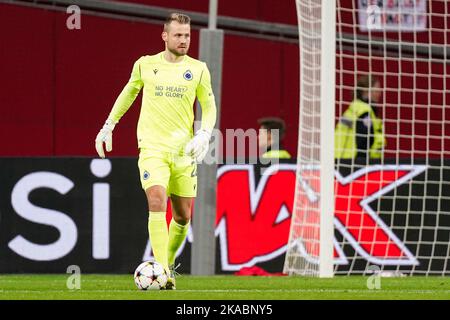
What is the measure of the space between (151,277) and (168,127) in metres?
1.17

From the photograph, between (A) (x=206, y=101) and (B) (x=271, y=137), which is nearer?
(A) (x=206, y=101)

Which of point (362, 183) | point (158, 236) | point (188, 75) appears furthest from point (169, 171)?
point (362, 183)

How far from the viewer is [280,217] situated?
535 inches

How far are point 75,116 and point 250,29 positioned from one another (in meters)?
2.44

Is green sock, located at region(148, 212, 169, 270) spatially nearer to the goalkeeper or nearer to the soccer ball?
the goalkeeper

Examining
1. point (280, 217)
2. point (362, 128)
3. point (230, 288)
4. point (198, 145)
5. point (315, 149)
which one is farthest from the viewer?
point (362, 128)

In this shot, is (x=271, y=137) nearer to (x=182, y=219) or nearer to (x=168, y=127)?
(x=182, y=219)

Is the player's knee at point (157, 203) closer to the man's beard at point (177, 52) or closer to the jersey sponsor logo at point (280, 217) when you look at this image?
the man's beard at point (177, 52)

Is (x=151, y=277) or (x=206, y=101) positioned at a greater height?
(x=206, y=101)

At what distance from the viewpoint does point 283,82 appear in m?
17.5

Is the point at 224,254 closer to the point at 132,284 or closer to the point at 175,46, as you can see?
the point at 132,284

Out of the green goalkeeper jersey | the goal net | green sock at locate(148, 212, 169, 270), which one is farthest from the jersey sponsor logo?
green sock at locate(148, 212, 169, 270)

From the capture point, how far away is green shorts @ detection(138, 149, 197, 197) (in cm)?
1009

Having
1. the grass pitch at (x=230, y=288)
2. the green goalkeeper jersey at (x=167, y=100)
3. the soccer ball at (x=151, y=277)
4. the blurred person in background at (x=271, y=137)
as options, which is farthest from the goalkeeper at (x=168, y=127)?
the blurred person in background at (x=271, y=137)
